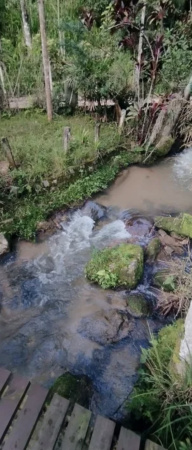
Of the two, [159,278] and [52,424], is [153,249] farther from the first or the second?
[52,424]

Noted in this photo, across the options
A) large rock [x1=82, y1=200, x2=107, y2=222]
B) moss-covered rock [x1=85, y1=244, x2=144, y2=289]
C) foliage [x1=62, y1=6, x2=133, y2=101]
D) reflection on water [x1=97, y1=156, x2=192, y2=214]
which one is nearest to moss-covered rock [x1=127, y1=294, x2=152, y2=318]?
moss-covered rock [x1=85, y1=244, x2=144, y2=289]

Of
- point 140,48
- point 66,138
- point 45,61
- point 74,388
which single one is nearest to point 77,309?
point 74,388

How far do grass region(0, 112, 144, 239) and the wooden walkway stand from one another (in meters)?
2.97

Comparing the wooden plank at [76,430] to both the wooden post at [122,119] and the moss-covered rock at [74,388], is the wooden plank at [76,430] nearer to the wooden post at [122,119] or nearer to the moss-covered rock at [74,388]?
the moss-covered rock at [74,388]

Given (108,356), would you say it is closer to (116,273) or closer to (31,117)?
(116,273)

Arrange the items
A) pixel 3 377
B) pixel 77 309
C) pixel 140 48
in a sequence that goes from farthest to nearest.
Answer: pixel 140 48
pixel 77 309
pixel 3 377

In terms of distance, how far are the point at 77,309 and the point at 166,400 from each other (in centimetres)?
187

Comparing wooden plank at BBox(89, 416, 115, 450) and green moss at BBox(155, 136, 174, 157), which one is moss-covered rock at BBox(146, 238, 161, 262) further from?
wooden plank at BBox(89, 416, 115, 450)

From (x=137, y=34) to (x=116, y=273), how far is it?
5.47 meters

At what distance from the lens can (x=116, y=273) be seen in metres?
4.43

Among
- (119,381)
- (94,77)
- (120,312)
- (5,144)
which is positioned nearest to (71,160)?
(5,144)

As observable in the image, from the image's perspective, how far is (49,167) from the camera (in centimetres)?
572

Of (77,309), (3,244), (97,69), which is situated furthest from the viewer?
(97,69)

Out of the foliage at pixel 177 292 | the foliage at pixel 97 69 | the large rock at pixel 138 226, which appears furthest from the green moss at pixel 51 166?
the foliage at pixel 177 292
